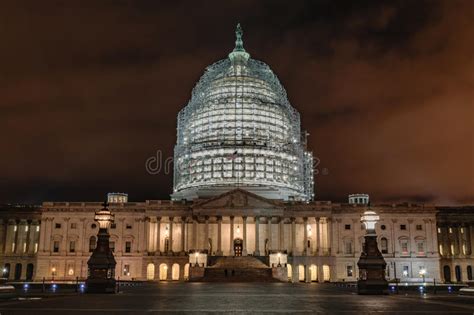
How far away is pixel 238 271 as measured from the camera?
8375 cm

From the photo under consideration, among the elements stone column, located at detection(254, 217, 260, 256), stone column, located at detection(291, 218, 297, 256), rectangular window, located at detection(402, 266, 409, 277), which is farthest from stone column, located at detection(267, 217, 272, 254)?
rectangular window, located at detection(402, 266, 409, 277)

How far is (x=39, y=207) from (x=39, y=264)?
12.4 metres

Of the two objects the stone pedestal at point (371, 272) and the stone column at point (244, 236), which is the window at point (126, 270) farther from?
the stone pedestal at point (371, 272)

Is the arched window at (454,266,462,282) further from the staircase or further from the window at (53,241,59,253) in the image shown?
the window at (53,241,59,253)

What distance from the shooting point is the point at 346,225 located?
108m

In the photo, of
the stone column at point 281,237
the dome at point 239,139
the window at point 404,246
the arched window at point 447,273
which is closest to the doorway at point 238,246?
the stone column at point 281,237

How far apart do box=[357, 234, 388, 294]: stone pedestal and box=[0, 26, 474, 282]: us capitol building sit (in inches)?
1737

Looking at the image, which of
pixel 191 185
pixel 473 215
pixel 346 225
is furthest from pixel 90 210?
pixel 473 215

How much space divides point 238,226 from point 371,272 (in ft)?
Answer: 198

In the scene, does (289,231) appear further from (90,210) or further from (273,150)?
(90,210)

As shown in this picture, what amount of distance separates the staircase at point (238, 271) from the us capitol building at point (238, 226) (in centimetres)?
62

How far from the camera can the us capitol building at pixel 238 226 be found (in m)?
103

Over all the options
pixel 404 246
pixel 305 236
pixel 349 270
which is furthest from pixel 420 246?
pixel 305 236

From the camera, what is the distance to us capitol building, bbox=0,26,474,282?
102938 mm
